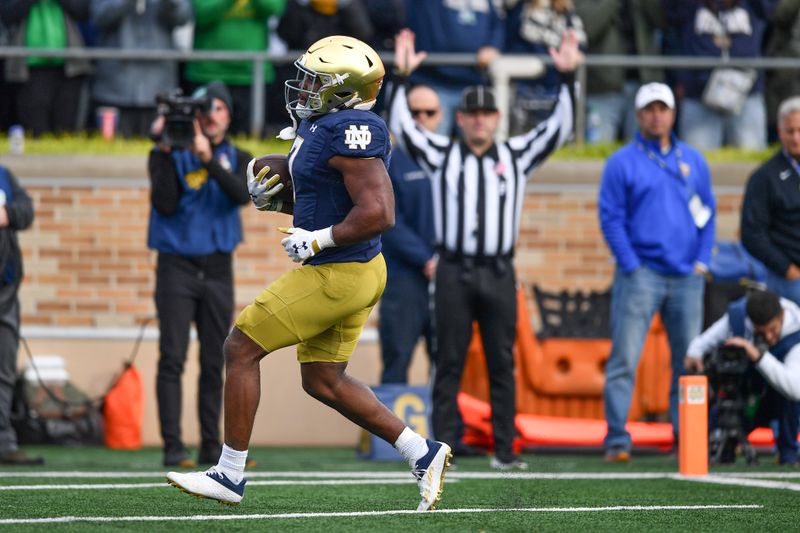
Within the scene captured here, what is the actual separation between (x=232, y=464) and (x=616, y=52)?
717 cm

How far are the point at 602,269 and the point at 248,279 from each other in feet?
8.54

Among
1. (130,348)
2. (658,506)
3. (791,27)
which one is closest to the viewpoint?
(658,506)

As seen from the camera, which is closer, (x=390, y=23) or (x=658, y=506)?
(x=658, y=506)

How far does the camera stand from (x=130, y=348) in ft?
36.7

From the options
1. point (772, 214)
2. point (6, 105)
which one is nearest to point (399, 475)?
point (772, 214)

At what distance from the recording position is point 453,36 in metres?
→ 11.9

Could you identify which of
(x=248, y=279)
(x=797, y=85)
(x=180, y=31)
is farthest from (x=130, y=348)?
→ (x=797, y=85)

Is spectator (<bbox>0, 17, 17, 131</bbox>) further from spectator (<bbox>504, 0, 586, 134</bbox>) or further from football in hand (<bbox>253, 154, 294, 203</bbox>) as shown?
football in hand (<bbox>253, 154, 294, 203</bbox>)

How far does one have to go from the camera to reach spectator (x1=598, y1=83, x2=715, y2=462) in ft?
30.7

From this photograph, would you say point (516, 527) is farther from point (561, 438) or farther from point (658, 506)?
point (561, 438)

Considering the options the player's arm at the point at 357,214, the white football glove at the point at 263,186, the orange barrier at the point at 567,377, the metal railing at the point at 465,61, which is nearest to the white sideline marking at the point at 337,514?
the player's arm at the point at 357,214

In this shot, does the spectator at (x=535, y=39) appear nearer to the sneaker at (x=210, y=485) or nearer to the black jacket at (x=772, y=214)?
the black jacket at (x=772, y=214)

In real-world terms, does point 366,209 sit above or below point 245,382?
above

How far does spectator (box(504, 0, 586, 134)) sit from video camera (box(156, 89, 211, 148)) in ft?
11.8
